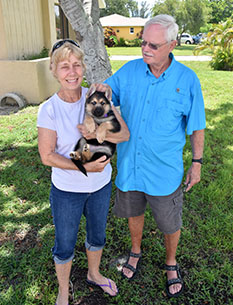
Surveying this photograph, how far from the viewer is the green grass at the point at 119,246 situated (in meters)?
2.79

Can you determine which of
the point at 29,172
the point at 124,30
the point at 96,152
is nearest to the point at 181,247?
the point at 96,152

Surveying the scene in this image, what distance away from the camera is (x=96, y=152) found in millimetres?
2291

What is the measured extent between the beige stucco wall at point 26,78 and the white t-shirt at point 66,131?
264 inches

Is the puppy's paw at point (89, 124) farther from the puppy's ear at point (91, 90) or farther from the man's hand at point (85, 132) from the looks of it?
the puppy's ear at point (91, 90)

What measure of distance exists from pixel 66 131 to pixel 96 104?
335mm

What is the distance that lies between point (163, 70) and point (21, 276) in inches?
102

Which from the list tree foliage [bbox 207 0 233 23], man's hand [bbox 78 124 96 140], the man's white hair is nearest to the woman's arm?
man's hand [bbox 78 124 96 140]

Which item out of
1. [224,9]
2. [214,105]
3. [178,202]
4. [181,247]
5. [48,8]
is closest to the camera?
[178,202]

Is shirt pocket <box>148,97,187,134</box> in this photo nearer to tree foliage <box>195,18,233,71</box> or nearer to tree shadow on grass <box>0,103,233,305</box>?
tree shadow on grass <box>0,103,233,305</box>

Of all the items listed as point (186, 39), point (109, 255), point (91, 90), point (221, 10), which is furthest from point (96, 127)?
point (221, 10)

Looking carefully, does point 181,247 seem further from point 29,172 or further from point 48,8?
point 48,8

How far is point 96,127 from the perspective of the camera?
90.7 inches

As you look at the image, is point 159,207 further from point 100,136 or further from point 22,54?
point 22,54

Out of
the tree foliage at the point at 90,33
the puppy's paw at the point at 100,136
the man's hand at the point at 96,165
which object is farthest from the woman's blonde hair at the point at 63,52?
the tree foliage at the point at 90,33
